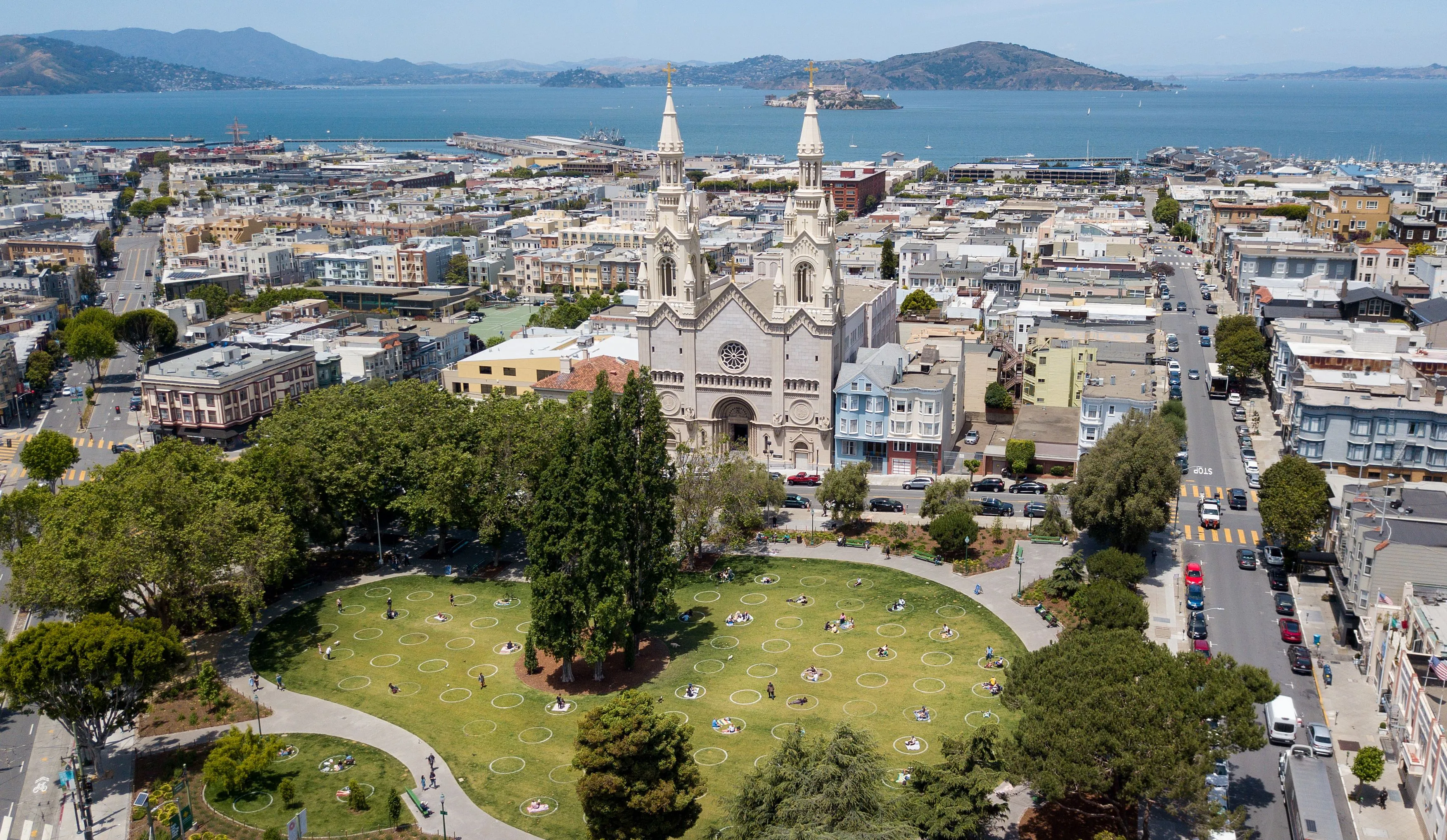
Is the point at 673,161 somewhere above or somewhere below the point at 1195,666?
above

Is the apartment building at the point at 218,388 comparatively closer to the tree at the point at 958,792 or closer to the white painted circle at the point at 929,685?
the white painted circle at the point at 929,685

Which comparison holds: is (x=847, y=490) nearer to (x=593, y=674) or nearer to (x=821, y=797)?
(x=593, y=674)

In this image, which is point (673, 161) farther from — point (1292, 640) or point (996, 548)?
point (1292, 640)

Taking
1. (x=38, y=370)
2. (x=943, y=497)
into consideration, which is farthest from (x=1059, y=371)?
(x=38, y=370)

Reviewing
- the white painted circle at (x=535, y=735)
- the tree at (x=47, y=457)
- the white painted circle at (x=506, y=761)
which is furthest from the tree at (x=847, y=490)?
the tree at (x=47, y=457)

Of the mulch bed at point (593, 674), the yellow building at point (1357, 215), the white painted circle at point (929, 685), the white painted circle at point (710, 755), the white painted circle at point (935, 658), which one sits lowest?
the mulch bed at point (593, 674)

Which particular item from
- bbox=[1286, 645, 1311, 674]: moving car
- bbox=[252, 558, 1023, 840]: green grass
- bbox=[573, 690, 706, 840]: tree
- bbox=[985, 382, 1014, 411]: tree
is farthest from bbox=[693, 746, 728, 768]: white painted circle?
bbox=[985, 382, 1014, 411]: tree

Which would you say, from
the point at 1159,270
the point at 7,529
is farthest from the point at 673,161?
the point at 1159,270
